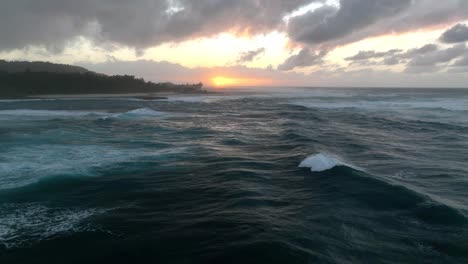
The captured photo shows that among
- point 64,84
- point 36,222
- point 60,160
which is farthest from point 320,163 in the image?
point 64,84

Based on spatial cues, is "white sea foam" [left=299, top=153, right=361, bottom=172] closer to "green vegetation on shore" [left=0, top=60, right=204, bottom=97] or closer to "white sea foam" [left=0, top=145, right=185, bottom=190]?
"white sea foam" [left=0, top=145, right=185, bottom=190]

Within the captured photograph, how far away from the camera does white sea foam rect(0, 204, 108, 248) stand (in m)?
7.94

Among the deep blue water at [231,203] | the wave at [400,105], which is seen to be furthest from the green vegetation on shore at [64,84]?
the deep blue water at [231,203]

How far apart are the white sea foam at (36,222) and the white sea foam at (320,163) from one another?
8210 mm

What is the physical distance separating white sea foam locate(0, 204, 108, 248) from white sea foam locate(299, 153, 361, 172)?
821cm

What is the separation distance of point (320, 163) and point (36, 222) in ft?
33.2

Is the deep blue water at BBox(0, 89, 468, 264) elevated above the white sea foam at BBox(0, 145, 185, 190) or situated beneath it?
situated beneath

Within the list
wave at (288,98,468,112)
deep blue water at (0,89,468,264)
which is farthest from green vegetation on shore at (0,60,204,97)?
deep blue water at (0,89,468,264)

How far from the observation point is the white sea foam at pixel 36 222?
26.1ft

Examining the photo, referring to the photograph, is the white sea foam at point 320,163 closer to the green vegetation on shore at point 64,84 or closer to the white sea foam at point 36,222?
the white sea foam at point 36,222

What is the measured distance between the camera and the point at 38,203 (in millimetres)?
10086

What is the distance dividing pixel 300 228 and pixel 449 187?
22.3ft

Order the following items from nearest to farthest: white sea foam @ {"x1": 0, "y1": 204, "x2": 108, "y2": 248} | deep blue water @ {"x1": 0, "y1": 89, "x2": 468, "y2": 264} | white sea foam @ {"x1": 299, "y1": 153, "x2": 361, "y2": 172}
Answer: deep blue water @ {"x1": 0, "y1": 89, "x2": 468, "y2": 264} < white sea foam @ {"x1": 0, "y1": 204, "x2": 108, "y2": 248} < white sea foam @ {"x1": 299, "y1": 153, "x2": 361, "y2": 172}

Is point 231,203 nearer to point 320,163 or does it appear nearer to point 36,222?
point 36,222
